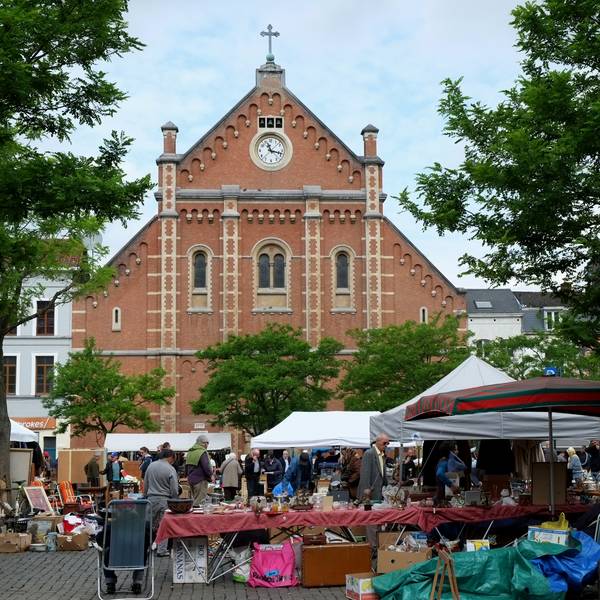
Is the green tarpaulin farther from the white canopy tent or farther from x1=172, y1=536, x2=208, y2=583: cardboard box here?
the white canopy tent

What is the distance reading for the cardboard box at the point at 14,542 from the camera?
16219 millimetres

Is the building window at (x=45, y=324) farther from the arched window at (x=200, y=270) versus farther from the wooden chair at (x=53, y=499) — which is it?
the wooden chair at (x=53, y=499)

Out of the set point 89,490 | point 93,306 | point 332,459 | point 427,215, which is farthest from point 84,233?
point 93,306

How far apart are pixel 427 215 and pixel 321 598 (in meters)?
6.00

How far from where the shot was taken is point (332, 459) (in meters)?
32.7

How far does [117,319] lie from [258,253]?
273 inches

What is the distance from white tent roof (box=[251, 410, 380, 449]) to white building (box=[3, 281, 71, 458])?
2734 centimetres

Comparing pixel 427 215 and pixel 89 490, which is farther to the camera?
pixel 89 490

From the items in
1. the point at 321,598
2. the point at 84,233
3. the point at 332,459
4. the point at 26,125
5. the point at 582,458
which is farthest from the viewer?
the point at 332,459

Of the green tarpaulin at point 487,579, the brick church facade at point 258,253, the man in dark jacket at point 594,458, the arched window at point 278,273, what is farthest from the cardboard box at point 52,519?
the arched window at point 278,273

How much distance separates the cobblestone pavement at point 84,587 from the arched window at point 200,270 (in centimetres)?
3103

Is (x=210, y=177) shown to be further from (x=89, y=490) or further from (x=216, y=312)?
(x=89, y=490)

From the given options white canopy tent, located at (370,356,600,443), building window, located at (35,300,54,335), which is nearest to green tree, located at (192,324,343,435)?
building window, located at (35,300,54,335)

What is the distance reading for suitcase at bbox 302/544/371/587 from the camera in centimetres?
1212
